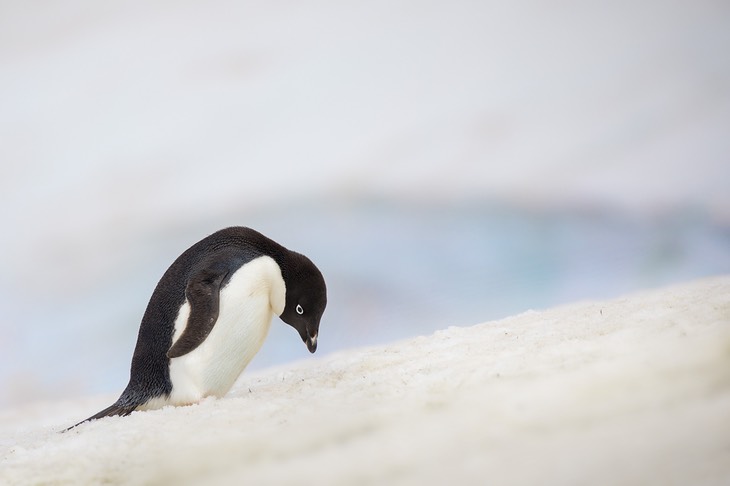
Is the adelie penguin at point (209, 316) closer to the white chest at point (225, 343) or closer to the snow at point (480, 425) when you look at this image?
the white chest at point (225, 343)

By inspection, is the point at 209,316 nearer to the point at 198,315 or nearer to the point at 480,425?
the point at 198,315

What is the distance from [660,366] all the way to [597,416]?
0.62ft

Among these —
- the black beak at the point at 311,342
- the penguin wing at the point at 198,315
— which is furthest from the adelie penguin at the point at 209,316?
the black beak at the point at 311,342

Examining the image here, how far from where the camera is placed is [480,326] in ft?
9.95

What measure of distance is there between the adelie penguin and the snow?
20 cm

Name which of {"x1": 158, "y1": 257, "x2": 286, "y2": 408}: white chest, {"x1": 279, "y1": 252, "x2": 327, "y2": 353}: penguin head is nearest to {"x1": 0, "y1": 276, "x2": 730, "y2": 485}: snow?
{"x1": 158, "y1": 257, "x2": 286, "y2": 408}: white chest

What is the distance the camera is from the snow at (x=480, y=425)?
4.96ft

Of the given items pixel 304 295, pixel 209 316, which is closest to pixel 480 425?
Answer: pixel 209 316

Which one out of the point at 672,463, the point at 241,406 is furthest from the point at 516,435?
the point at 241,406

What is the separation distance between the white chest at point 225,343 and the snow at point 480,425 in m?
0.17

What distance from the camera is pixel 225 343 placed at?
2.63 meters

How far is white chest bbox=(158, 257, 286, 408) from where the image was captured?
262 cm

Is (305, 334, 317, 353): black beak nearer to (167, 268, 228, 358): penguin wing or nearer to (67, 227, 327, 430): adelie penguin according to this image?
(67, 227, 327, 430): adelie penguin

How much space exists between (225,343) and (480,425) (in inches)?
45.9
